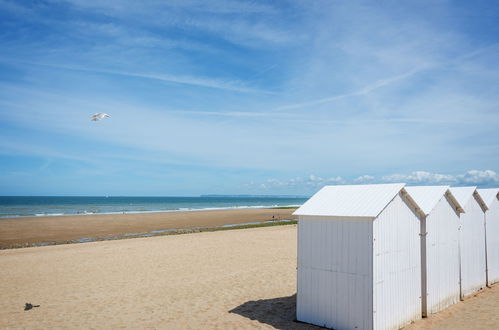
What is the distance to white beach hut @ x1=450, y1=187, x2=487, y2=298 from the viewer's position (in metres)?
11.9

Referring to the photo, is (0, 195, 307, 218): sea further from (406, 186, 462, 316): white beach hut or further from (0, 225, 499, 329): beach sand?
(406, 186, 462, 316): white beach hut

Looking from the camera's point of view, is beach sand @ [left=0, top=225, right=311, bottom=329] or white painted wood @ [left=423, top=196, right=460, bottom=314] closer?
beach sand @ [left=0, top=225, right=311, bottom=329]

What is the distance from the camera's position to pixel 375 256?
802cm

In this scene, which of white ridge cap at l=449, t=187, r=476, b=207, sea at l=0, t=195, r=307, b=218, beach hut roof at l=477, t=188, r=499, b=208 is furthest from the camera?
sea at l=0, t=195, r=307, b=218

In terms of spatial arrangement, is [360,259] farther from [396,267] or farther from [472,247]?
[472,247]

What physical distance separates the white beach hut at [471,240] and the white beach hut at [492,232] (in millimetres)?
379

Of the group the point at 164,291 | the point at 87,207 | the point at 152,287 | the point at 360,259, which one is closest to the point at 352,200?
the point at 360,259

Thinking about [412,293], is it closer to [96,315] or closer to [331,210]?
[331,210]

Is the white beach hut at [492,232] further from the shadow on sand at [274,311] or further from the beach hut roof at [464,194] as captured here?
the shadow on sand at [274,311]

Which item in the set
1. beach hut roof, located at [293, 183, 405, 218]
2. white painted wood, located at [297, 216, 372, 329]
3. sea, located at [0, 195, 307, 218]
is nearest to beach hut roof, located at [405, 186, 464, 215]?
beach hut roof, located at [293, 183, 405, 218]

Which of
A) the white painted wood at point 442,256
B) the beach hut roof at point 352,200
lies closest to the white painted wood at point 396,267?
Answer: the beach hut roof at point 352,200

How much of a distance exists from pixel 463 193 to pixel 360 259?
6734 millimetres

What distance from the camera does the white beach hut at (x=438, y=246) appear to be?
9.83 meters

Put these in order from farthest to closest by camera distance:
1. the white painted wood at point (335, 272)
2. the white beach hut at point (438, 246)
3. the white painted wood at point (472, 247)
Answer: the white painted wood at point (472, 247) < the white beach hut at point (438, 246) < the white painted wood at point (335, 272)
